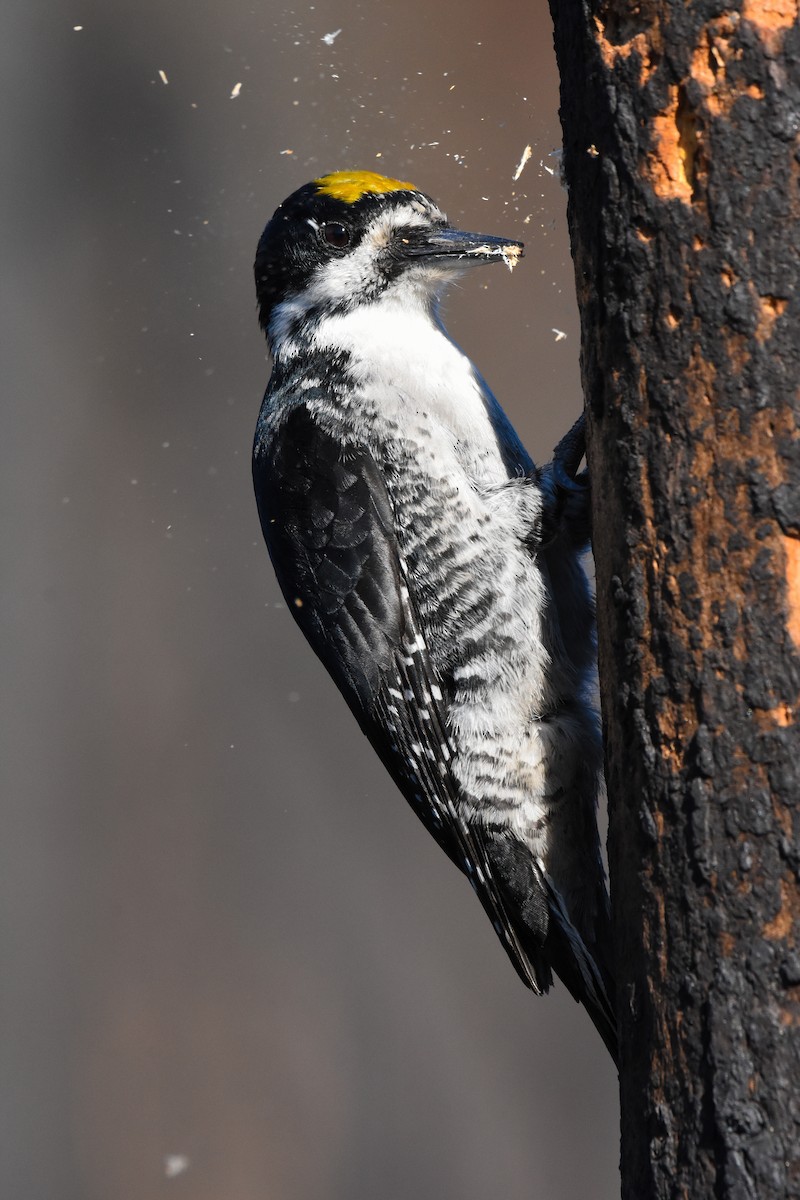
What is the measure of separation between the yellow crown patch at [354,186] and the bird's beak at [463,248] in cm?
15

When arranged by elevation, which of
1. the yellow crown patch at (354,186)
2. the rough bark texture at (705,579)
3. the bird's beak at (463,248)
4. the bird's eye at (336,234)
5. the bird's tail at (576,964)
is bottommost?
the bird's tail at (576,964)

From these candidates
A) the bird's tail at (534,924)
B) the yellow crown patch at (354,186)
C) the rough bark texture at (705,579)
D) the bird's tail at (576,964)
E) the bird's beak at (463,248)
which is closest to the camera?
the rough bark texture at (705,579)

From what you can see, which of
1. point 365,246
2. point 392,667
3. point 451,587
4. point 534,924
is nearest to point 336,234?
point 365,246

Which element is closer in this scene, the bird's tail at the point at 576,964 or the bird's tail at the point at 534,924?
the bird's tail at the point at 576,964

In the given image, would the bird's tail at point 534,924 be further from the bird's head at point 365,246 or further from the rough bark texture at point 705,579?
the bird's head at point 365,246

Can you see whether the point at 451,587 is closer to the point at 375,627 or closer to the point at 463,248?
the point at 375,627

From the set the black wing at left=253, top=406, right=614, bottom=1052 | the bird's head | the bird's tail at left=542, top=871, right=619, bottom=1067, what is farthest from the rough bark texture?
the bird's head

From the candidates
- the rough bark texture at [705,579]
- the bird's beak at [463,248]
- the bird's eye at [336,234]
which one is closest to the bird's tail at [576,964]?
the rough bark texture at [705,579]

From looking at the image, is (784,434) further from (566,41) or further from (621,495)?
(566,41)

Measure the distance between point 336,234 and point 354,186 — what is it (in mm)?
111

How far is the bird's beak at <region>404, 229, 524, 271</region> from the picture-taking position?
2.56m

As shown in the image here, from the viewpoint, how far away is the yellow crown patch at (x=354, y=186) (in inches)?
106

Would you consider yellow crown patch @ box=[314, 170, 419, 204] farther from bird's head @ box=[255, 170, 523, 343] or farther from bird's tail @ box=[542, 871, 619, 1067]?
bird's tail @ box=[542, 871, 619, 1067]

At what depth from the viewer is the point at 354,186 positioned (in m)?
2.72
